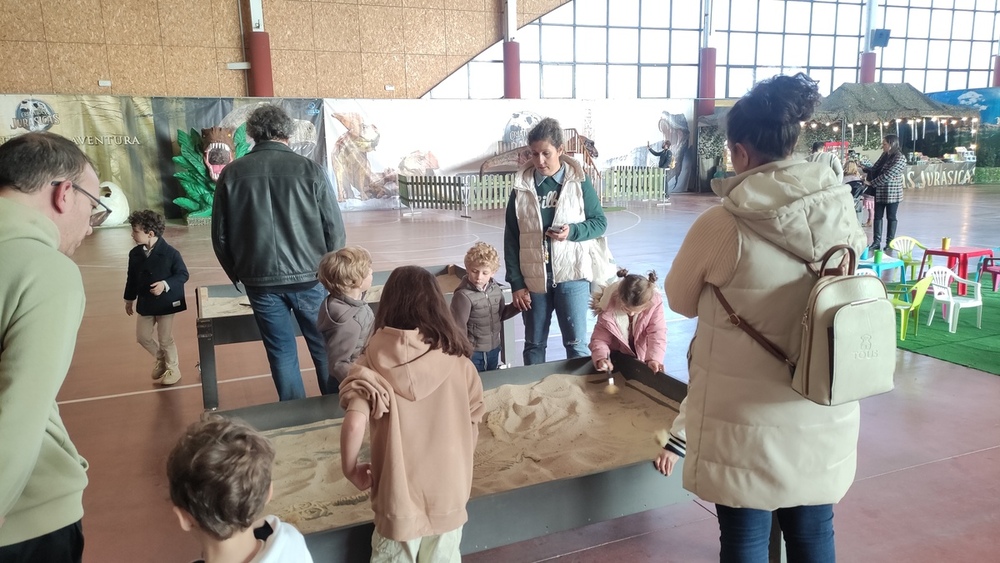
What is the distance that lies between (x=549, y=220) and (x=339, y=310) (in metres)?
1.17

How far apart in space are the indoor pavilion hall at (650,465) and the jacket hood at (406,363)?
58 centimetres

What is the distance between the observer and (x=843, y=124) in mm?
18219

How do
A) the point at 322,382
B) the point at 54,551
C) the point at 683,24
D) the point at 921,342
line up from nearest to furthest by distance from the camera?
the point at 54,551 < the point at 322,382 < the point at 921,342 < the point at 683,24

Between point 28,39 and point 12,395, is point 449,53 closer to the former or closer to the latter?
point 28,39

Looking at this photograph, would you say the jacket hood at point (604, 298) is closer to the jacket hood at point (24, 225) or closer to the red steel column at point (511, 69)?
the jacket hood at point (24, 225)

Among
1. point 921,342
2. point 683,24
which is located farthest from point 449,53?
point 921,342

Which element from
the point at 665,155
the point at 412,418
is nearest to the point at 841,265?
the point at 412,418

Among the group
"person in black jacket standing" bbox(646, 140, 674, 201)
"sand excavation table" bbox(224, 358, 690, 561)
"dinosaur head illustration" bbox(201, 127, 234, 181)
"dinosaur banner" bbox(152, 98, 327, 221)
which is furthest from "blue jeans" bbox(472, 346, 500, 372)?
"person in black jacket standing" bbox(646, 140, 674, 201)

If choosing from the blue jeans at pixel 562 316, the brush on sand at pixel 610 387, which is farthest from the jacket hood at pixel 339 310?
the brush on sand at pixel 610 387

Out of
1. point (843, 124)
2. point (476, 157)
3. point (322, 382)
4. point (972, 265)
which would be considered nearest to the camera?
point (322, 382)

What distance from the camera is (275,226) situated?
3227 mm

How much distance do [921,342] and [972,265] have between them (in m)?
3.73

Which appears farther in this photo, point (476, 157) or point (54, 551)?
point (476, 157)

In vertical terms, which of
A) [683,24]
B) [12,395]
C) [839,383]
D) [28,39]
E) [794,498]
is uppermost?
[683,24]
